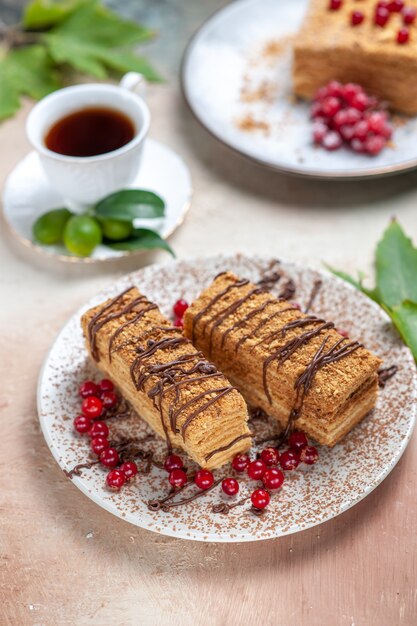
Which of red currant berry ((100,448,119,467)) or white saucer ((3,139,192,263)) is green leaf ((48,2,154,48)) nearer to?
white saucer ((3,139,192,263))

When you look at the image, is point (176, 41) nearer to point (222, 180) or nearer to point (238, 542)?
point (222, 180)

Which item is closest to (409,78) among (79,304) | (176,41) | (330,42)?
(330,42)

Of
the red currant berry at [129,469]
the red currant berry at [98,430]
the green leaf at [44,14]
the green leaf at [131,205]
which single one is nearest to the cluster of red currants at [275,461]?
the red currant berry at [129,469]

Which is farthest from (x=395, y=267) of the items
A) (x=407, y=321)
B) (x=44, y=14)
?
(x=44, y=14)

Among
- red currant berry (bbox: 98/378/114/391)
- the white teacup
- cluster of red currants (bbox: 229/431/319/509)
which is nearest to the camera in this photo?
cluster of red currants (bbox: 229/431/319/509)

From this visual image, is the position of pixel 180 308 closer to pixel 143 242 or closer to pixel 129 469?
pixel 143 242

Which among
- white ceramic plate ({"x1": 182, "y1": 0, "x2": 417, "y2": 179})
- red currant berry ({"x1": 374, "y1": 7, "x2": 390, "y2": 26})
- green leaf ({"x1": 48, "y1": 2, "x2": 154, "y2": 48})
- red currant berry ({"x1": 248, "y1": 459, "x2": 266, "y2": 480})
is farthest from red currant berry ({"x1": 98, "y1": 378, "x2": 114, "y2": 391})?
red currant berry ({"x1": 374, "y1": 7, "x2": 390, "y2": 26})

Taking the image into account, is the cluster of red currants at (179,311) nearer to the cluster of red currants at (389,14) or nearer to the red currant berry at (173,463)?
the red currant berry at (173,463)
